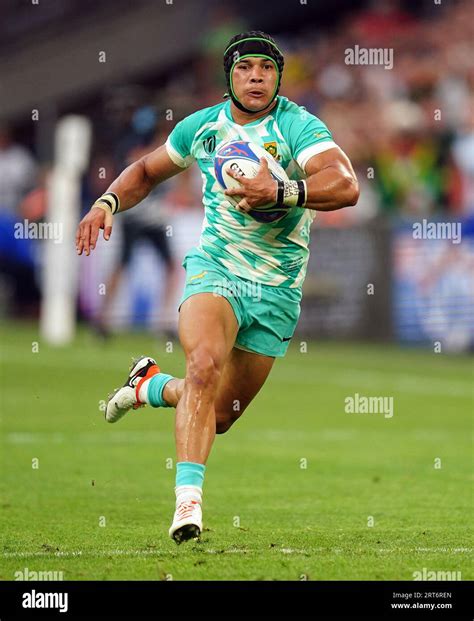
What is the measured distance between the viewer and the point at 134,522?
27.0ft

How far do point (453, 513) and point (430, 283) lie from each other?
12.3m

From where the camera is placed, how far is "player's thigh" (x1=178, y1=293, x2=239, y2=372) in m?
7.21

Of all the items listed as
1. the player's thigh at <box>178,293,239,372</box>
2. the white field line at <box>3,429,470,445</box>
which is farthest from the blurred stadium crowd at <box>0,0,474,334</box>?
the player's thigh at <box>178,293,239,372</box>

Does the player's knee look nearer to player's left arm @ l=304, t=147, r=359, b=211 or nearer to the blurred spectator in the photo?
player's left arm @ l=304, t=147, r=359, b=211

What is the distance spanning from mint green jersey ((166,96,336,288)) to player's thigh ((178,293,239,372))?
34 cm

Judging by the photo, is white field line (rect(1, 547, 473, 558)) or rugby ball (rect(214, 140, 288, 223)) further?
rugby ball (rect(214, 140, 288, 223))

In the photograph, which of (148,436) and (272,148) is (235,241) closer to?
(272,148)

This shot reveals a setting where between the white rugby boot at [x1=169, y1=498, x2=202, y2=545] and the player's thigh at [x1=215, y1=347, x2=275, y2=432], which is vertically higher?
the player's thigh at [x1=215, y1=347, x2=275, y2=432]

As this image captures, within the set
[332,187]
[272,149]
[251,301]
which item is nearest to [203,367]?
[251,301]

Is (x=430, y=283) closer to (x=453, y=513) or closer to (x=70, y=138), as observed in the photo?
(x=70, y=138)

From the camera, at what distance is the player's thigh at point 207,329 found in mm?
7215

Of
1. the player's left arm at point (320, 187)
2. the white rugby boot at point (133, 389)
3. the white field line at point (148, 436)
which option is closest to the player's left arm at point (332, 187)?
the player's left arm at point (320, 187)

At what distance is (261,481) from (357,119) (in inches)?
601

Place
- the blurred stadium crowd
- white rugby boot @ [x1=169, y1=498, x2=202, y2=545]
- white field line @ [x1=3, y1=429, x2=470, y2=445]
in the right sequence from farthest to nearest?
the blurred stadium crowd, white field line @ [x1=3, y1=429, x2=470, y2=445], white rugby boot @ [x1=169, y1=498, x2=202, y2=545]
